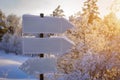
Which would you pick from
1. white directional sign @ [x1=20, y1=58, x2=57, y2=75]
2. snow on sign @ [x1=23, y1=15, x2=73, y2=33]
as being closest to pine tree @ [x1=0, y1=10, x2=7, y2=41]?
snow on sign @ [x1=23, y1=15, x2=73, y2=33]

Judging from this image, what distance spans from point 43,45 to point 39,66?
0.55m

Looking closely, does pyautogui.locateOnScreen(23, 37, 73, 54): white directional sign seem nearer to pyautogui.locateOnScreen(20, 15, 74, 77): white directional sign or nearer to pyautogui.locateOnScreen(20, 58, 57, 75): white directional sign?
pyautogui.locateOnScreen(20, 15, 74, 77): white directional sign

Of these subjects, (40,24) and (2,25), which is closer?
(40,24)

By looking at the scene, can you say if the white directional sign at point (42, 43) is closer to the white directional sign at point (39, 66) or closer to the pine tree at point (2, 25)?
the white directional sign at point (39, 66)

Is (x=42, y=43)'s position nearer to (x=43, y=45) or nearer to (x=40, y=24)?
(x=43, y=45)

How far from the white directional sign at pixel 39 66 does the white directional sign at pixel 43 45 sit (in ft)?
0.86

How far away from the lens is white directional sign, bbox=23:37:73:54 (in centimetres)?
1005

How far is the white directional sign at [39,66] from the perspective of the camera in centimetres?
1017

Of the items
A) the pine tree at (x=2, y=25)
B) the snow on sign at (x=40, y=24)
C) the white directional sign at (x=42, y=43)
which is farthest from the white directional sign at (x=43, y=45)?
the pine tree at (x=2, y=25)

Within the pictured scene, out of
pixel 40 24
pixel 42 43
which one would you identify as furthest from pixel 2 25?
pixel 42 43

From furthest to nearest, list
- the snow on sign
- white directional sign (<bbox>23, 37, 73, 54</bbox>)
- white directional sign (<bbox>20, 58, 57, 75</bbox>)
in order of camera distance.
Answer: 1. the snow on sign
2. white directional sign (<bbox>20, 58, 57, 75</bbox>)
3. white directional sign (<bbox>23, 37, 73, 54</bbox>)

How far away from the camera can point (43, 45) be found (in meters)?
10.2

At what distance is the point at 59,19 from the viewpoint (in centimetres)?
1051

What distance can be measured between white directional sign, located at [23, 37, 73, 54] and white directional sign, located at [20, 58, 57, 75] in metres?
0.26
